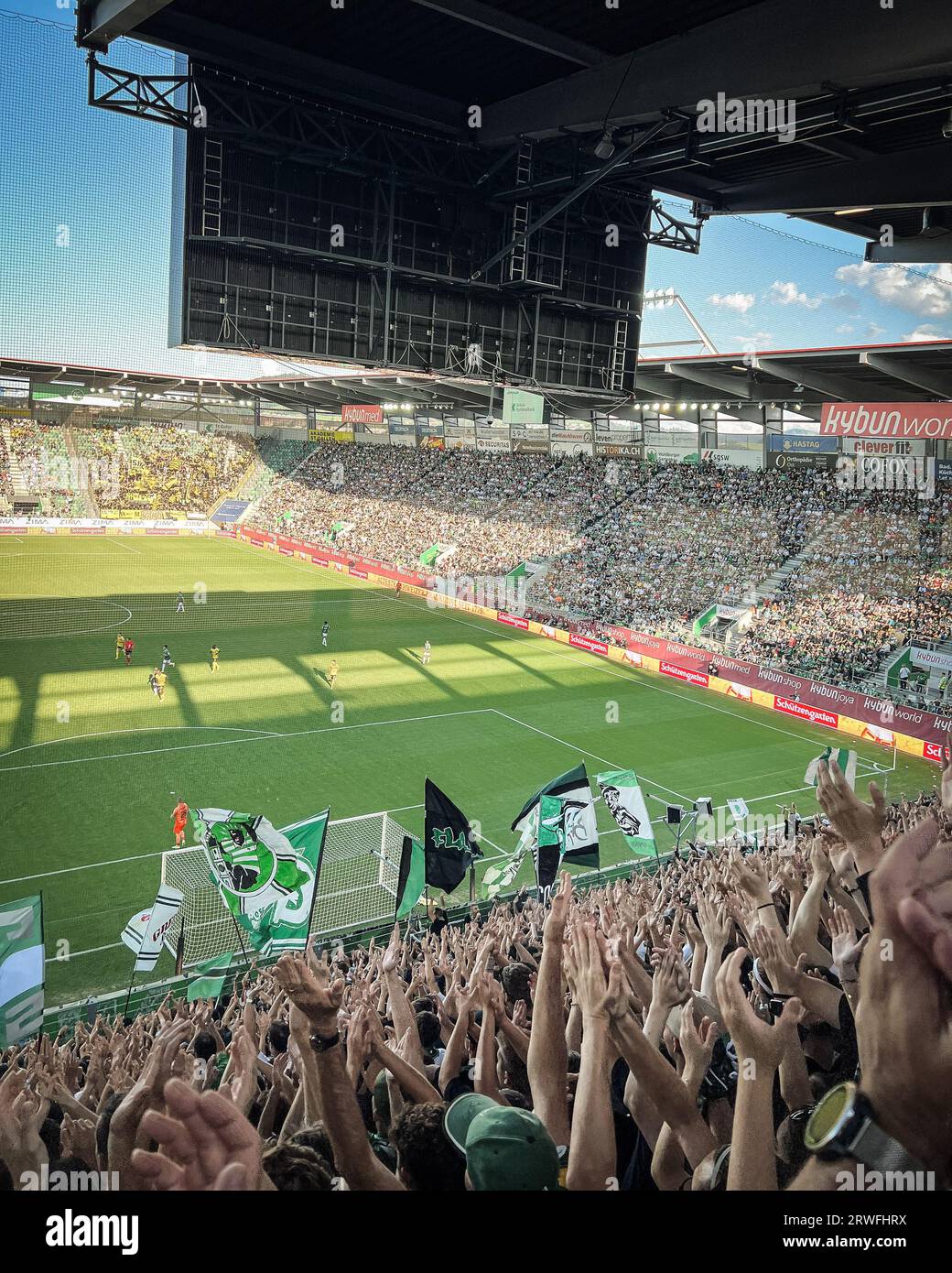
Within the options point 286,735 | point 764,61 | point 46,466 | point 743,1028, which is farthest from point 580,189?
point 46,466

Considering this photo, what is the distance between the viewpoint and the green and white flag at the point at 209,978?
10.3 metres

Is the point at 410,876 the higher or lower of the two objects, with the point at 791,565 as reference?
lower

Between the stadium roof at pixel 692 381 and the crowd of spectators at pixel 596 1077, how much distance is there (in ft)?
35.4

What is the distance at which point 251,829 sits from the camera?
10.9 m

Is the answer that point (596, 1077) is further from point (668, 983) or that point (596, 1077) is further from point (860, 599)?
point (860, 599)

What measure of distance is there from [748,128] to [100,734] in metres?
20.5

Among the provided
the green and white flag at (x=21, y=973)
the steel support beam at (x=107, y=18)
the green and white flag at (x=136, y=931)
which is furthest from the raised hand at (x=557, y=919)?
the green and white flag at (x=136, y=931)

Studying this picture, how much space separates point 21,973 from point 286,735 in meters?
15.1

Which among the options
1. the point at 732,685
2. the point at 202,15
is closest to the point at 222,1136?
the point at 202,15

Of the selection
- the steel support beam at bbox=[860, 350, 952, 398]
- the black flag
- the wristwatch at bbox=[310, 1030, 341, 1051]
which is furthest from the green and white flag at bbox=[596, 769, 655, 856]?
the steel support beam at bbox=[860, 350, 952, 398]

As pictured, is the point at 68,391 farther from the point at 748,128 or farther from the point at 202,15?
the point at 748,128

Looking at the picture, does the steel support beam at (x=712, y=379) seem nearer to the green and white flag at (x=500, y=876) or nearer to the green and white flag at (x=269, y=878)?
the green and white flag at (x=500, y=876)

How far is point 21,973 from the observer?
Answer: 30.1 feet

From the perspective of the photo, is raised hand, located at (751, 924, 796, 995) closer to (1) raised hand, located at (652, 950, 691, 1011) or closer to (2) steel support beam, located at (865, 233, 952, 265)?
(1) raised hand, located at (652, 950, 691, 1011)
